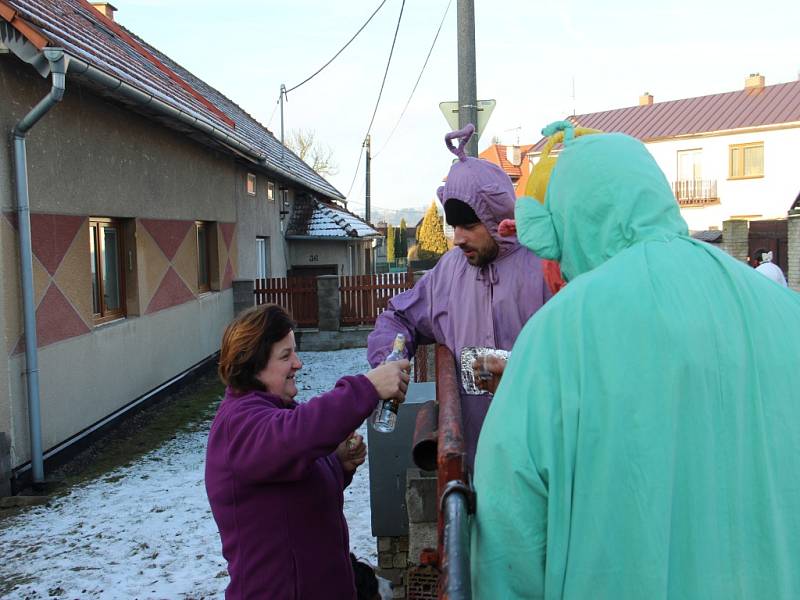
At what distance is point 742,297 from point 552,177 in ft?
1.49

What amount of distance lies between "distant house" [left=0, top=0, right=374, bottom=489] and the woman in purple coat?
4490 millimetres

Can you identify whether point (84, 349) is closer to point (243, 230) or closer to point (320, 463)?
point (320, 463)

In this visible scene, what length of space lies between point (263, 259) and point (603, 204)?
16.4m

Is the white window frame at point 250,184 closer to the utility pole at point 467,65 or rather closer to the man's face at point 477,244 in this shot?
the utility pole at point 467,65

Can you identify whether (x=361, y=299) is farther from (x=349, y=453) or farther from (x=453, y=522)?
(x=453, y=522)

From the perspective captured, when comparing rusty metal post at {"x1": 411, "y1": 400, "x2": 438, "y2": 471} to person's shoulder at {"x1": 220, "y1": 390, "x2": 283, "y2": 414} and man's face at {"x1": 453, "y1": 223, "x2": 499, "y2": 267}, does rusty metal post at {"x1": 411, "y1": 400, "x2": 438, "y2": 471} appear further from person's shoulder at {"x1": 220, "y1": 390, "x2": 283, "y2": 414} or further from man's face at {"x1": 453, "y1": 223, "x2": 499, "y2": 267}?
man's face at {"x1": 453, "y1": 223, "x2": 499, "y2": 267}

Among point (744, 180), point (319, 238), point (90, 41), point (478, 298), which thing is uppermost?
point (744, 180)

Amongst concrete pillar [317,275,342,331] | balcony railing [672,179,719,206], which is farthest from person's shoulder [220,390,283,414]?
balcony railing [672,179,719,206]

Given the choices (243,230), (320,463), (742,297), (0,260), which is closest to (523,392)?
(742,297)

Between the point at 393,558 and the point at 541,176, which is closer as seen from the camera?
the point at 541,176

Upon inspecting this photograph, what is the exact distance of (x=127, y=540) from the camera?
5.22 m

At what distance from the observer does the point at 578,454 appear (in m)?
1.24

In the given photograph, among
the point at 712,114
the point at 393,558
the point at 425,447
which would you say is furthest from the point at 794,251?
the point at 425,447

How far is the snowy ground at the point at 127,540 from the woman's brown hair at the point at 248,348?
2633 mm
